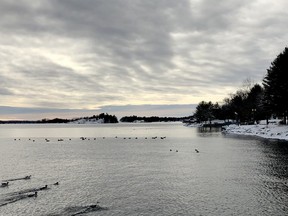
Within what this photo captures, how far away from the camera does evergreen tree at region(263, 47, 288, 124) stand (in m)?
78.8

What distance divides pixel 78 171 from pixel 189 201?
1811 centimetres

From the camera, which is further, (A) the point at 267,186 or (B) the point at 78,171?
(B) the point at 78,171

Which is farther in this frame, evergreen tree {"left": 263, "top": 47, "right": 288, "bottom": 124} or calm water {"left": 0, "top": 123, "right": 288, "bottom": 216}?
evergreen tree {"left": 263, "top": 47, "right": 288, "bottom": 124}

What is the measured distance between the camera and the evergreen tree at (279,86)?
78.8m

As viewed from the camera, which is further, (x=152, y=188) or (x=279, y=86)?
(x=279, y=86)

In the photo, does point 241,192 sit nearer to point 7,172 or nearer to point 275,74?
point 7,172

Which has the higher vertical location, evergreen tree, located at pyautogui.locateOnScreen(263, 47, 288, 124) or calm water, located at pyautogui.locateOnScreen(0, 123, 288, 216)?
evergreen tree, located at pyautogui.locateOnScreen(263, 47, 288, 124)

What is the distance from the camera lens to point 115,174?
35375mm

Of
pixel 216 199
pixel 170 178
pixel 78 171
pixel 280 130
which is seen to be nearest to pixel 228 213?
pixel 216 199

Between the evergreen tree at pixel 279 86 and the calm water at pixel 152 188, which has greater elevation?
the evergreen tree at pixel 279 86

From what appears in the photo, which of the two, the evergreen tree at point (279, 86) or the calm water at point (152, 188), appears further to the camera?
the evergreen tree at point (279, 86)

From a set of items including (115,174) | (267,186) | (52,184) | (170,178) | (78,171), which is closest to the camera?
(267,186)

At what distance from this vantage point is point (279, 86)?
266 feet

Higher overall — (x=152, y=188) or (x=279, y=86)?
(x=279, y=86)
